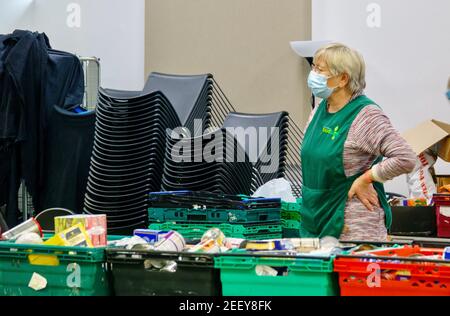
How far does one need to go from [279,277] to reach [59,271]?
0.61m

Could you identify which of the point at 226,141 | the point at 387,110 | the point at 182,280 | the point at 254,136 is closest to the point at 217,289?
the point at 182,280

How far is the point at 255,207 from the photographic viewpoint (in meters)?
2.95

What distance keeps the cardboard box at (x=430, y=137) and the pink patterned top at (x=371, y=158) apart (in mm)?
2246

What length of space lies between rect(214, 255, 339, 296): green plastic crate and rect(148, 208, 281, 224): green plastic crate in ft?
2.86

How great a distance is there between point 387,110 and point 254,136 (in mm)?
2601

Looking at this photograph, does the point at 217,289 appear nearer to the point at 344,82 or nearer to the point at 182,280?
the point at 182,280

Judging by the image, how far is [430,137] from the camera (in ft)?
16.1

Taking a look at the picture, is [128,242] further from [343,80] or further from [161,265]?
[343,80]

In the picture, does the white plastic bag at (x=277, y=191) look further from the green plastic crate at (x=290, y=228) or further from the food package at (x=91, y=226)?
the food package at (x=91, y=226)

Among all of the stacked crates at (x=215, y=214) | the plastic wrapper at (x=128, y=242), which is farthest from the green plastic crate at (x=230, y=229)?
the plastic wrapper at (x=128, y=242)

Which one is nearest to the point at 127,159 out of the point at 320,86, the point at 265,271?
the point at 320,86

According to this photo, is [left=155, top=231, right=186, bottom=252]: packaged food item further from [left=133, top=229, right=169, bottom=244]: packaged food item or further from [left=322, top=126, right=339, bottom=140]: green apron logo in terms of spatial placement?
[left=322, top=126, right=339, bottom=140]: green apron logo

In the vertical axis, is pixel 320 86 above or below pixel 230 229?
above
